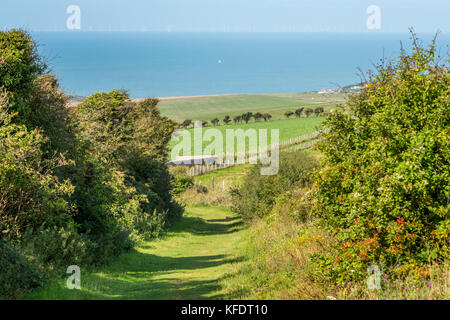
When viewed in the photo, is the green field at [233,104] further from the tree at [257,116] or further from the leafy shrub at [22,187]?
the leafy shrub at [22,187]

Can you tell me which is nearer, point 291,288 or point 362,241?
point 362,241

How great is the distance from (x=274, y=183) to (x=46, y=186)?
1667cm

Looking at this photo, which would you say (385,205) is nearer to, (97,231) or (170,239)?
(97,231)

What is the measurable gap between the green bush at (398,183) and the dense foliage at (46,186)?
6.59m

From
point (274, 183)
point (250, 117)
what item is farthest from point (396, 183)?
point (250, 117)

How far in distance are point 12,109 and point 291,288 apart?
1029 cm

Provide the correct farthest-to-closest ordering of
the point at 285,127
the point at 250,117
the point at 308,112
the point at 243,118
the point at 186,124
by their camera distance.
Answer: 1. the point at 308,112
2. the point at 250,117
3. the point at 243,118
4. the point at 186,124
5. the point at 285,127

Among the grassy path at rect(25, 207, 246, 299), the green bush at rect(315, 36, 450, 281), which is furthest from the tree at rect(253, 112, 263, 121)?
the green bush at rect(315, 36, 450, 281)

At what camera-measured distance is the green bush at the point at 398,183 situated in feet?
30.1

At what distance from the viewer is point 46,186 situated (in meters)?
14.3

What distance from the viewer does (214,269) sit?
1716 centimetres

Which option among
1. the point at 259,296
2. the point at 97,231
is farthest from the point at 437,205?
the point at 97,231

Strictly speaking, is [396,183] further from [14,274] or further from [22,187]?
[22,187]
